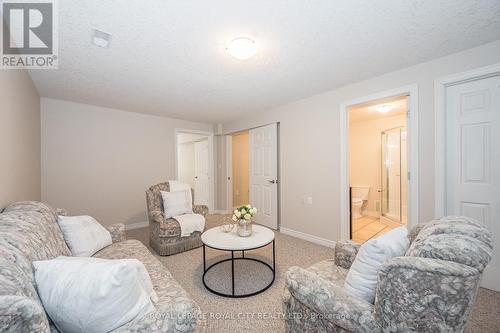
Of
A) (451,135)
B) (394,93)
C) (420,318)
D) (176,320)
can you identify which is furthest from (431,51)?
(176,320)

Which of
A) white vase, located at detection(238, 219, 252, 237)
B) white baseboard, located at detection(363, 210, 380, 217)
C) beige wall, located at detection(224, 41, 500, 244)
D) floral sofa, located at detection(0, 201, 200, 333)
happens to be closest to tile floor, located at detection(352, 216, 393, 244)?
white baseboard, located at detection(363, 210, 380, 217)

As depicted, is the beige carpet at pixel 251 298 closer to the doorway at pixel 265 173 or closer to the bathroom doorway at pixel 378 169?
the doorway at pixel 265 173

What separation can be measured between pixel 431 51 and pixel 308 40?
4.22 ft

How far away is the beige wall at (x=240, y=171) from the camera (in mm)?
5844

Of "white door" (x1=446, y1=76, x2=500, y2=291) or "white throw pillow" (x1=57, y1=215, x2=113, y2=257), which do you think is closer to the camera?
"white throw pillow" (x1=57, y1=215, x2=113, y2=257)

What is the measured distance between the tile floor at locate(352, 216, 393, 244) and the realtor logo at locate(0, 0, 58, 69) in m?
4.35

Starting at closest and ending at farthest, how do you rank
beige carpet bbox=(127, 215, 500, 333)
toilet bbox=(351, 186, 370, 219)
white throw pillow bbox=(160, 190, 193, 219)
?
1. beige carpet bbox=(127, 215, 500, 333)
2. white throw pillow bbox=(160, 190, 193, 219)
3. toilet bbox=(351, 186, 370, 219)

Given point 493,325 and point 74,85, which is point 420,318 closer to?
point 493,325

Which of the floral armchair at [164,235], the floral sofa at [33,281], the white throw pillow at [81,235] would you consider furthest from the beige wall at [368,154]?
the white throw pillow at [81,235]

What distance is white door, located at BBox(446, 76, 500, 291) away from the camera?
1921 millimetres

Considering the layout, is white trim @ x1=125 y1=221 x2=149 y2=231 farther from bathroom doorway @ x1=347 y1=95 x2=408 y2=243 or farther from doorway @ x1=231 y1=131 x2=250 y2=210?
bathroom doorway @ x1=347 y1=95 x2=408 y2=243

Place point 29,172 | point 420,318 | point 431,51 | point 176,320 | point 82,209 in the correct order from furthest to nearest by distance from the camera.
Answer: point 82,209
point 29,172
point 431,51
point 176,320
point 420,318

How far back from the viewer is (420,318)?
814 millimetres

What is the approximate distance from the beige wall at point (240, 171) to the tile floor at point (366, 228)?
2.88m
